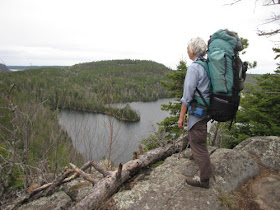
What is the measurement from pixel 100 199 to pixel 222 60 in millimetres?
2345

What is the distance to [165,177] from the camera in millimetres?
2846

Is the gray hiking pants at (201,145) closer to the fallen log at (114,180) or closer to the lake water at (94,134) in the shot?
the fallen log at (114,180)

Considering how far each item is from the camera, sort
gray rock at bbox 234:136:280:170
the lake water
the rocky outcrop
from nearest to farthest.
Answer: the rocky outcrop
gray rock at bbox 234:136:280:170
the lake water

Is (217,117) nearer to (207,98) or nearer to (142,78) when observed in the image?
(207,98)

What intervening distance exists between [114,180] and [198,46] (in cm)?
226

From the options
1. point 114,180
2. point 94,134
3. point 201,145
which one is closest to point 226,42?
point 201,145

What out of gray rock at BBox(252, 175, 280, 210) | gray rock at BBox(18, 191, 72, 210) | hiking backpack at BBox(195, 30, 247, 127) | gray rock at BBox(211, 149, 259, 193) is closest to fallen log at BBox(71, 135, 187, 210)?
gray rock at BBox(18, 191, 72, 210)

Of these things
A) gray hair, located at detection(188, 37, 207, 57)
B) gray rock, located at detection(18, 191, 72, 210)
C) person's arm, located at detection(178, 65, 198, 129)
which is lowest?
gray rock, located at detection(18, 191, 72, 210)

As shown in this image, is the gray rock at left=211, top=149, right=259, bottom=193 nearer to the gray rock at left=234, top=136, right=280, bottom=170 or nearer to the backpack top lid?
the gray rock at left=234, top=136, right=280, bottom=170

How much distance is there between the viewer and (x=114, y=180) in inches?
101

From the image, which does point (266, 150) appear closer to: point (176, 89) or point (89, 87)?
point (176, 89)

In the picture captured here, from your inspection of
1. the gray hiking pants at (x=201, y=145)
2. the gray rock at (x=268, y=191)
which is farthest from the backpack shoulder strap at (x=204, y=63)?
the gray rock at (x=268, y=191)

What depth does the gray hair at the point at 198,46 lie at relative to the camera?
7.45ft

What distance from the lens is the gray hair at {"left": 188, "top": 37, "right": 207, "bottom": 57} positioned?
227cm
